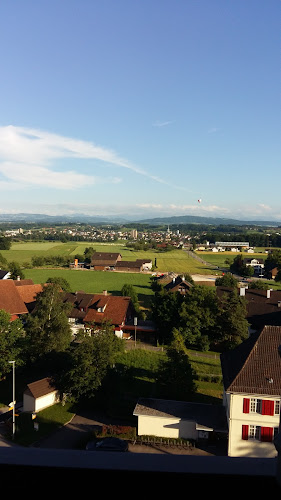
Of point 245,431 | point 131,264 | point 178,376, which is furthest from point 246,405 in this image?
point 131,264

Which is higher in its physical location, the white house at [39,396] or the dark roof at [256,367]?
the dark roof at [256,367]

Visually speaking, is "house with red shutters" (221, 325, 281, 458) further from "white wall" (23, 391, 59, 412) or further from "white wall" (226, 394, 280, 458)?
"white wall" (23, 391, 59, 412)

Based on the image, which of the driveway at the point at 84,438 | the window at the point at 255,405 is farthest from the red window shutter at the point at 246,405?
the driveway at the point at 84,438

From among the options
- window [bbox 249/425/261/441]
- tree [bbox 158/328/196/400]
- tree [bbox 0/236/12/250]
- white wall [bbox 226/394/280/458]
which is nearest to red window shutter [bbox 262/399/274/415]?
white wall [bbox 226/394/280/458]

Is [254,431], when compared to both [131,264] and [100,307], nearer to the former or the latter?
[100,307]

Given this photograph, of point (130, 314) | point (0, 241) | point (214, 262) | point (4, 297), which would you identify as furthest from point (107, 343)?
point (0, 241)

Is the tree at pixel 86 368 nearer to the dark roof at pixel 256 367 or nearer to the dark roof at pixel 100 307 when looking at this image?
the dark roof at pixel 256 367
